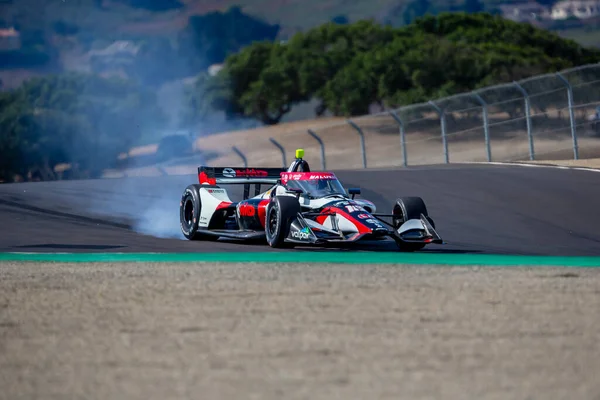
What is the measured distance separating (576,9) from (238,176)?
76.3m

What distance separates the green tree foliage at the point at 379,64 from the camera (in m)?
65.4

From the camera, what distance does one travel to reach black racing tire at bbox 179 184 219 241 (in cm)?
1723

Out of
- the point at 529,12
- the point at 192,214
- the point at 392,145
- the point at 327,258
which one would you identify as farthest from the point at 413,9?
the point at 327,258

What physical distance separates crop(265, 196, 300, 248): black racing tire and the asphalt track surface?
29cm

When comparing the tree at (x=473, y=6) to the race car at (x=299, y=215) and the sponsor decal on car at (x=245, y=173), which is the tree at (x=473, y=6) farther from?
the race car at (x=299, y=215)

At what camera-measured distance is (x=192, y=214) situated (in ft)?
57.3

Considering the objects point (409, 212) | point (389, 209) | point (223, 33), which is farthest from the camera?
point (223, 33)

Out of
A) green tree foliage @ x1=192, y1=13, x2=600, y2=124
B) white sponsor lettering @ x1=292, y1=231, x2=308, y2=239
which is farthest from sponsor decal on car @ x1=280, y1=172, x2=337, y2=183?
green tree foliage @ x1=192, y1=13, x2=600, y2=124

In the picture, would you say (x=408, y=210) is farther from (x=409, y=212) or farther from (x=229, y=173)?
(x=229, y=173)

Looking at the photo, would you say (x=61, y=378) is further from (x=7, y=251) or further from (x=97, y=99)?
(x=97, y=99)

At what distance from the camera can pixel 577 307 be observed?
9.09 meters

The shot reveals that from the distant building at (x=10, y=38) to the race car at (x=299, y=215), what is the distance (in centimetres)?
1600

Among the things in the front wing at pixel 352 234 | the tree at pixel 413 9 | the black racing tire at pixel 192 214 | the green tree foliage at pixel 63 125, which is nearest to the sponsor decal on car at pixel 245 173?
the black racing tire at pixel 192 214

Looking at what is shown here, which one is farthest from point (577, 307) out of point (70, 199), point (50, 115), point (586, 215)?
point (50, 115)
